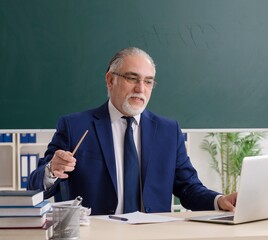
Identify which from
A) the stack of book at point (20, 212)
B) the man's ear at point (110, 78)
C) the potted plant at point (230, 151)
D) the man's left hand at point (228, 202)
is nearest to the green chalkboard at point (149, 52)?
the man's ear at point (110, 78)

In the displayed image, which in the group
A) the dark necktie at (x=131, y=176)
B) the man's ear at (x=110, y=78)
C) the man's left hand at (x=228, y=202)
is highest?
the man's ear at (x=110, y=78)

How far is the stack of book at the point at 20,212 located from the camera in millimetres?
1940

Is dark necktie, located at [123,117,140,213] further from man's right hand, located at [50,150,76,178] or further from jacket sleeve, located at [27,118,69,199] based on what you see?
man's right hand, located at [50,150,76,178]

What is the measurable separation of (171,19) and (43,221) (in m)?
2.49

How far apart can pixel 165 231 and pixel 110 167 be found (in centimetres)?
84

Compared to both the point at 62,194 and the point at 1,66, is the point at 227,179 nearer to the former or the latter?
the point at 1,66

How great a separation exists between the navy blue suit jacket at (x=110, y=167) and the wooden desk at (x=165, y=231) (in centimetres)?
56

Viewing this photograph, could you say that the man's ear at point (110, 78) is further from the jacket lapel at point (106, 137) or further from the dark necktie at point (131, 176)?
the dark necktie at point (131, 176)

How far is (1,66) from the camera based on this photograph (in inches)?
157

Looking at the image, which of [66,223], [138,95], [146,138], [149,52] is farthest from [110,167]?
[149,52]

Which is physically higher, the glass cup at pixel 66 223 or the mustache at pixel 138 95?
the mustache at pixel 138 95

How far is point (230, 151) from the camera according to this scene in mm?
6707

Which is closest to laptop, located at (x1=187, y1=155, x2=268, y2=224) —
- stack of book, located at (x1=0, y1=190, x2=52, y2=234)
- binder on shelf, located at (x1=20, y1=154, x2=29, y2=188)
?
stack of book, located at (x1=0, y1=190, x2=52, y2=234)

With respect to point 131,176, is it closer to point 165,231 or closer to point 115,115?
point 115,115
